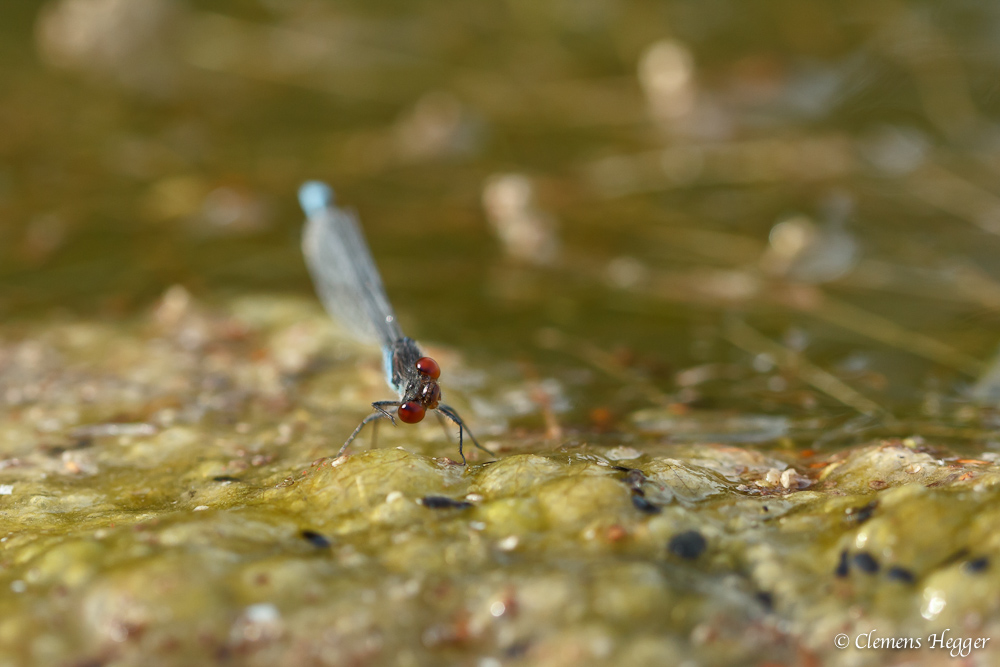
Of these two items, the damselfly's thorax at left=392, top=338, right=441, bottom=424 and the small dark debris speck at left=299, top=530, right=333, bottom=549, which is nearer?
the small dark debris speck at left=299, top=530, right=333, bottom=549

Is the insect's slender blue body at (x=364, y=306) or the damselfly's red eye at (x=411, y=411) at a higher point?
the insect's slender blue body at (x=364, y=306)

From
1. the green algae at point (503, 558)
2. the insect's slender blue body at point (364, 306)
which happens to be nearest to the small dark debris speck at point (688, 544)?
the green algae at point (503, 558)

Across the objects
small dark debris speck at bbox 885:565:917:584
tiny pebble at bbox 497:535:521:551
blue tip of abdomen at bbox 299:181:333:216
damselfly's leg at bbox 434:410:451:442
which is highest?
blue tip of abdomen at bbox 299:181:333:216

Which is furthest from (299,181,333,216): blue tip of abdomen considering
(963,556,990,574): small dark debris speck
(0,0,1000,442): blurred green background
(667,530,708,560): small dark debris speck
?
(963,556,990,574): small dark debris speck

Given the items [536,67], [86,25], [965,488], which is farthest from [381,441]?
[86,25]

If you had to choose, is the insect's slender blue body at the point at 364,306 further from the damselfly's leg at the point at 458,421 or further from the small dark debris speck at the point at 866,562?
the small dark debris speck at the point at 866,562

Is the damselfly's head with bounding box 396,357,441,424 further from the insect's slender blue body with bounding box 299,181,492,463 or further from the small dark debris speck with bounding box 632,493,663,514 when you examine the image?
the small dark debris speck with bounding box 632,493,663,514
